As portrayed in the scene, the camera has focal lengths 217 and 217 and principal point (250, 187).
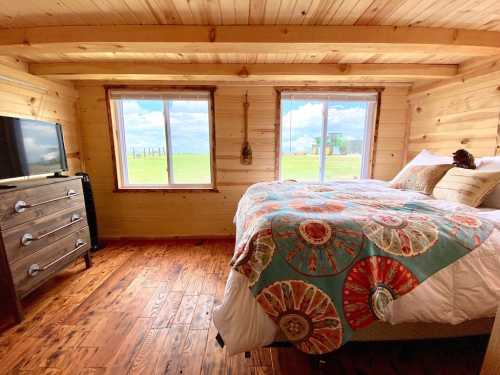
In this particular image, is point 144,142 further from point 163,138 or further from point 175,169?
point 175,169

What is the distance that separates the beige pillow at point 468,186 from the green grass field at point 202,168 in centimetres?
150

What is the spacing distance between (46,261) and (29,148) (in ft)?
3.22

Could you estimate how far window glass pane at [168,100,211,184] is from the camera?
9.66 ft

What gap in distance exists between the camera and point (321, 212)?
129cm

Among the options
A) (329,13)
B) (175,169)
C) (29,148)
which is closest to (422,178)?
(329,13)

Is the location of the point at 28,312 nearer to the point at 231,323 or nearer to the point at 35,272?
the point at 35,272

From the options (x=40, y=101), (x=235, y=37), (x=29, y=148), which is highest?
(x=235, y=37)

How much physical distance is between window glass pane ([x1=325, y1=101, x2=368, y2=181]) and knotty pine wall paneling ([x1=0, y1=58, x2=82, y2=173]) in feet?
11.1

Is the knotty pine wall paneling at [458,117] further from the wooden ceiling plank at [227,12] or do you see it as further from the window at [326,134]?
the wooden ceiling plank at [227,12]

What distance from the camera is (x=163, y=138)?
300cm

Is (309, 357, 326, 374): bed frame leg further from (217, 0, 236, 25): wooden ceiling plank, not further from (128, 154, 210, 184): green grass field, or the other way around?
(128, 154, 210, 184): green grass field

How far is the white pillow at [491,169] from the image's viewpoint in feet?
5.12

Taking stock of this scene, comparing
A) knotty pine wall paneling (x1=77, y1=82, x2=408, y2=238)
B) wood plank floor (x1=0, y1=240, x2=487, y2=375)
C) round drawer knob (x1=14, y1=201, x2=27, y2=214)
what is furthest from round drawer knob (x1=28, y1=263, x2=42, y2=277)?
knotty pine wall paneling (x1=77, y1=82, x2=408, y2=238)

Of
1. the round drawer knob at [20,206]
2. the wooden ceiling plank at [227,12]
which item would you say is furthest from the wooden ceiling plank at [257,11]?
the round drawer knob at [20,206]
